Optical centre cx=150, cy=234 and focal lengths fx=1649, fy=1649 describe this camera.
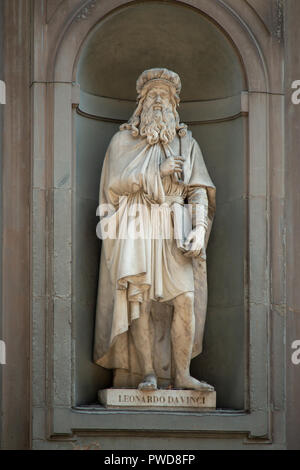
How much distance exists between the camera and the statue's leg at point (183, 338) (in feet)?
45.3

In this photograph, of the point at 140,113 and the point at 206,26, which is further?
the point at 206,26

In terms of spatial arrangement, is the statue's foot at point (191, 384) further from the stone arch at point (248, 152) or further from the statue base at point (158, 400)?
the stone arch at point (248, 152)

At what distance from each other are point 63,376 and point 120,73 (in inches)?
116

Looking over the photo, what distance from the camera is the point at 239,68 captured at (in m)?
14.5

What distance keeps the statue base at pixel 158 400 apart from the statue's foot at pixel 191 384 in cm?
3

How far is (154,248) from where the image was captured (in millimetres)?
13867

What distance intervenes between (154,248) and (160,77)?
153 centimetres

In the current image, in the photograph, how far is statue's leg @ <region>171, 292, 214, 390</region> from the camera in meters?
13.8

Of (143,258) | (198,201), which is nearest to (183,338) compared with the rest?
(143,258)

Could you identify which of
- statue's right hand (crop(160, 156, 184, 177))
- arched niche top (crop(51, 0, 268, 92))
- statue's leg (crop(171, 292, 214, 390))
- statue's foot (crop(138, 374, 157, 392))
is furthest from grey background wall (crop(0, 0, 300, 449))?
statue's right hand (crop(160, 156, 184, 177))

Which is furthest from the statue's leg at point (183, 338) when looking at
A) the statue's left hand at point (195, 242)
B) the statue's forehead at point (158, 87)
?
the statue's forehead at point (158, 87)

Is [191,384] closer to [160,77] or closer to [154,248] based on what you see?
[154,248]

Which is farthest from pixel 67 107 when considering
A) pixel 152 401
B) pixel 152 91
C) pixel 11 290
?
pixel 152 401

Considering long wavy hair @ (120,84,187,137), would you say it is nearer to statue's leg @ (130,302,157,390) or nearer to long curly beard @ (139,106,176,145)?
long curly beard @ (139,106,176,145)
